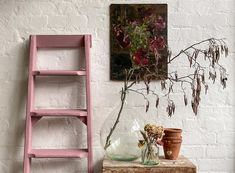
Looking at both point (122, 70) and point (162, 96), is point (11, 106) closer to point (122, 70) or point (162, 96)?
point (122, 70)

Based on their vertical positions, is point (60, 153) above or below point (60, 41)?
below

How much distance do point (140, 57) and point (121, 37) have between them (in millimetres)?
172

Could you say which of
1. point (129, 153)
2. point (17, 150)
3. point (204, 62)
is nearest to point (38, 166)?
point (17, 150)

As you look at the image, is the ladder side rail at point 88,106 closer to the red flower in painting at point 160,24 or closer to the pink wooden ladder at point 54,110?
the pink wooden ladder at point 54,110

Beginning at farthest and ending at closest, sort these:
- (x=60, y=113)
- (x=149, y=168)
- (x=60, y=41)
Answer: (x=60, y=41) → (x=60, y=113) → (x=149, y=168)

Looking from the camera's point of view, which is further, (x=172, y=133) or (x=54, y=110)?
(x=54, y=110)

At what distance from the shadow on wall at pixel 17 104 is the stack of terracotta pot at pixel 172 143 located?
0.89 meters


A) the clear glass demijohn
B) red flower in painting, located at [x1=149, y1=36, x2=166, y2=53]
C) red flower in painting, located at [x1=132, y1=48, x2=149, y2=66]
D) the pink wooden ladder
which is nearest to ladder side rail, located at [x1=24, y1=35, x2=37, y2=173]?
the pink wooden ladder

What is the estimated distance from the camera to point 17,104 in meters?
2.37

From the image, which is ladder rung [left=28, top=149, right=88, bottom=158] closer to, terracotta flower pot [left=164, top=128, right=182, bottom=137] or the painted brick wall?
the painted brick wall

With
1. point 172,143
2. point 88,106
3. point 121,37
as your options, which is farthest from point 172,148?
point 121,37

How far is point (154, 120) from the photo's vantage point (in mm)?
2375

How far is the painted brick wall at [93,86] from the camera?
2.36 metres

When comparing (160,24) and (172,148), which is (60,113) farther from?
(160,24)
